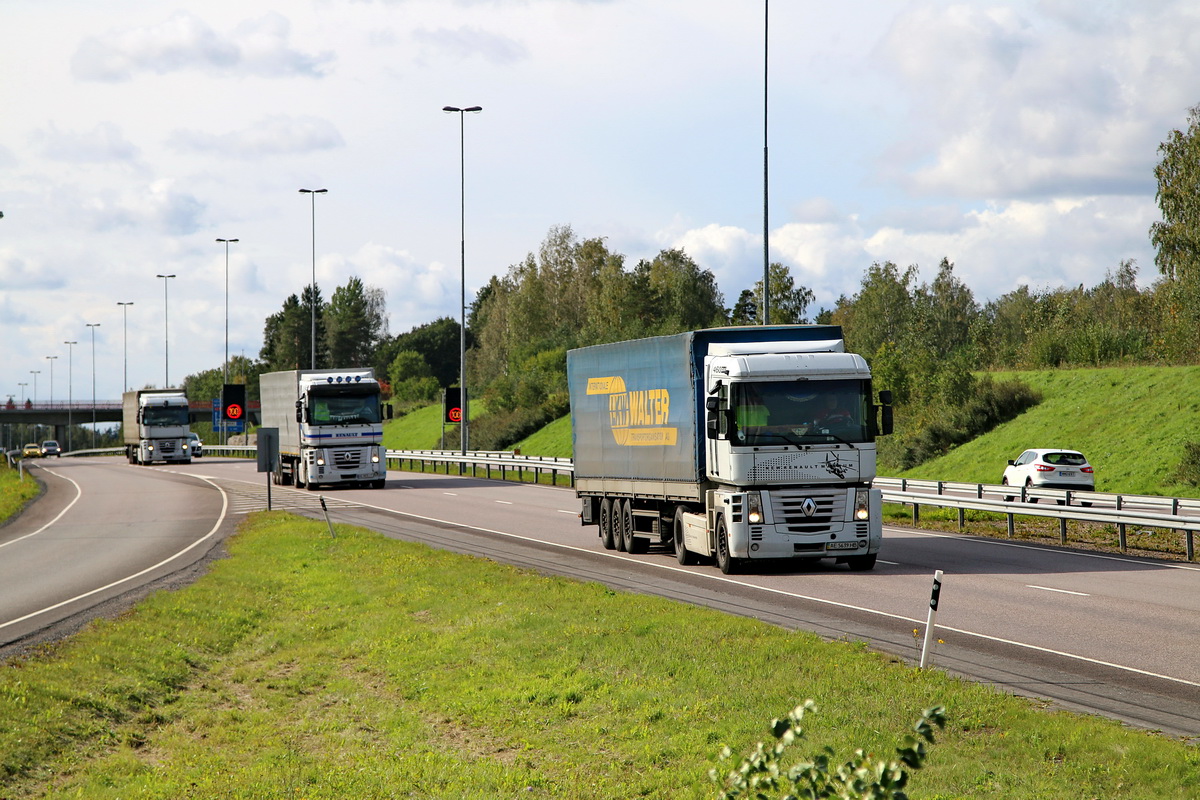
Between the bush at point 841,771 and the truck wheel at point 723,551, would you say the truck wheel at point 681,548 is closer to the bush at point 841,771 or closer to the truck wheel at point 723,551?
the truck wheel at point 723,551

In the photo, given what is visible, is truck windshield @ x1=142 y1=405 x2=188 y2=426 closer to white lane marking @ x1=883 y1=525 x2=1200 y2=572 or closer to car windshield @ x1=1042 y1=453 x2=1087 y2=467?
car windshield @ x1=1042 y1=453 x2=1087 y2=467

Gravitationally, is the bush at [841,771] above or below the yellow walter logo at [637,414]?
below

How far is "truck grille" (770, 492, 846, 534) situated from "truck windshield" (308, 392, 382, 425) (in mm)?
26431

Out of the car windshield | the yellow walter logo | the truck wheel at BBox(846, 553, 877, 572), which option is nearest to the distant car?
the car windshield

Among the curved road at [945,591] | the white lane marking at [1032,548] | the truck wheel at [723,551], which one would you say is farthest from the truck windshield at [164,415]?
the truck wheel at [723,551]

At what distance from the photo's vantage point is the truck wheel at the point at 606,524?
913 inches

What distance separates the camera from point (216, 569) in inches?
835

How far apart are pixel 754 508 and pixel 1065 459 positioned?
62.5ft

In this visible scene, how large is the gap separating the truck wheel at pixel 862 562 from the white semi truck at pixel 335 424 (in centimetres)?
2565

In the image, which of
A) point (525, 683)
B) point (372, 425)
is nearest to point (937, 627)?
point (525, 683)

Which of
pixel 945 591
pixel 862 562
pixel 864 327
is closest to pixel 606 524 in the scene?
pixel 862 562

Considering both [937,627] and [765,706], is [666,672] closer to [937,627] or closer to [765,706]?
[765,706]

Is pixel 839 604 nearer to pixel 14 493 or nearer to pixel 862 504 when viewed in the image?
pixel 862 504

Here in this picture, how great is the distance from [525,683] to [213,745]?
8.56 feet
